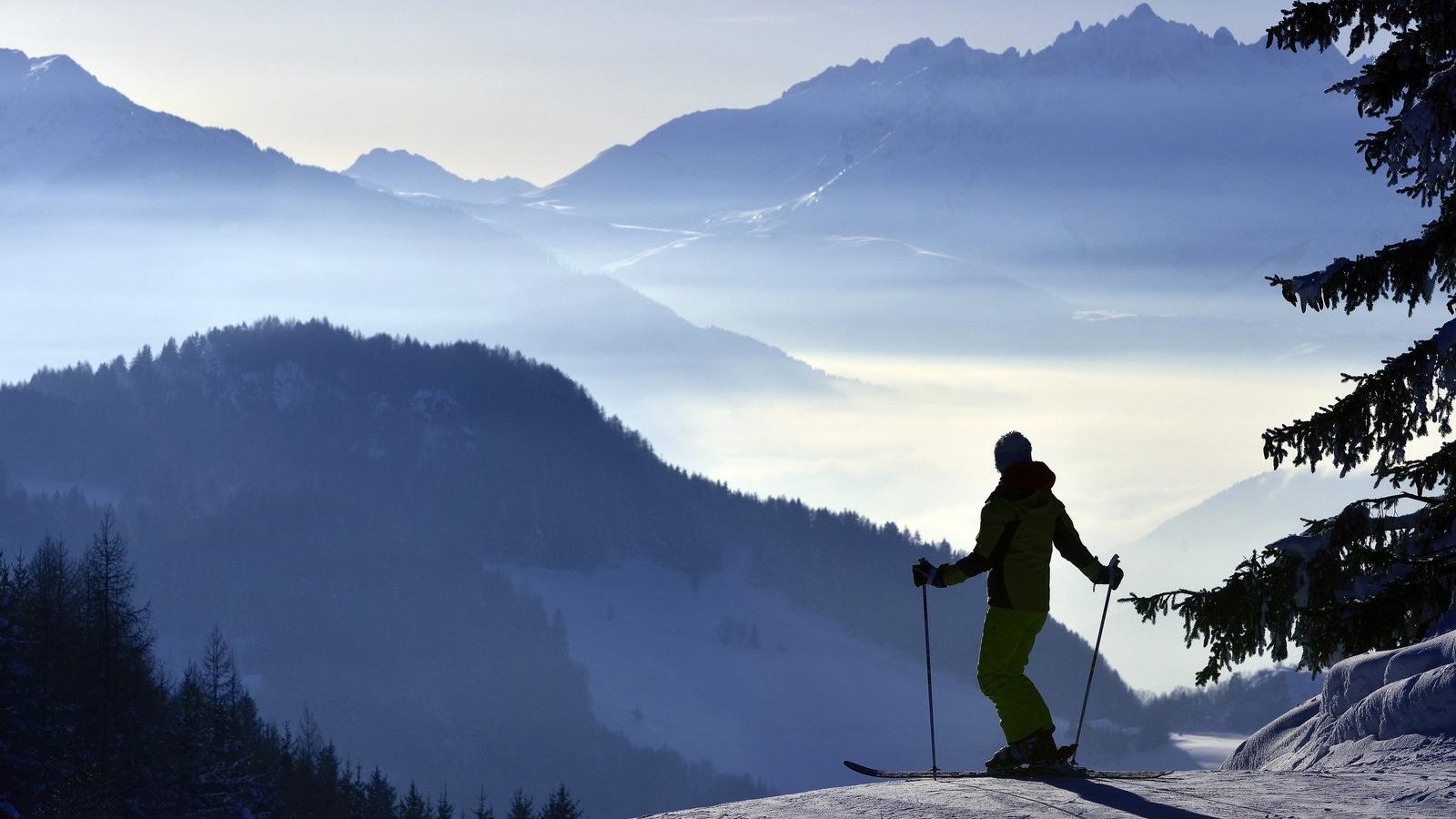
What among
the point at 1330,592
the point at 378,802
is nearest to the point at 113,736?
the point at 378,802

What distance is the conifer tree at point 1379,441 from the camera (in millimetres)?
12906

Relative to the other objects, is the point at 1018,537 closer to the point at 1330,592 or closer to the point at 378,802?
the point at 1330,592

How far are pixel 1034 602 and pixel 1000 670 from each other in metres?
0.67

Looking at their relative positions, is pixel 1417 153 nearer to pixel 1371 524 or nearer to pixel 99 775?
pixel 1371 524

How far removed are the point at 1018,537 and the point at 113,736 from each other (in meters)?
80.7

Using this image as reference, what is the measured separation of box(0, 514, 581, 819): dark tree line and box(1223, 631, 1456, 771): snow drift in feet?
215

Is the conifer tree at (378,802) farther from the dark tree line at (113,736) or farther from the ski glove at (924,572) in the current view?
the ski glove at (924,572)

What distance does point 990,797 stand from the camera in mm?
10898

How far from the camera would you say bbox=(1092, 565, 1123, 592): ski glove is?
12547mm

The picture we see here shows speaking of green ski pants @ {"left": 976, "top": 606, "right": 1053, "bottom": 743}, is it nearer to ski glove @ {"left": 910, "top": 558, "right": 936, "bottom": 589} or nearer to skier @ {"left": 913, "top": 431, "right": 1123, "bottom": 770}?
skier @ {"left": 913, "top": 431, "right": 1123, "bottom": 770}

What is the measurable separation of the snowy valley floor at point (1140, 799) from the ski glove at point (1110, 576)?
5.45 feet

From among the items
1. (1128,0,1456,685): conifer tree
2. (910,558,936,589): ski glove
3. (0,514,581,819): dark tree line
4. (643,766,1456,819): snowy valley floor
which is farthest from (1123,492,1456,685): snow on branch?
(0,514,581,819): dark tree line

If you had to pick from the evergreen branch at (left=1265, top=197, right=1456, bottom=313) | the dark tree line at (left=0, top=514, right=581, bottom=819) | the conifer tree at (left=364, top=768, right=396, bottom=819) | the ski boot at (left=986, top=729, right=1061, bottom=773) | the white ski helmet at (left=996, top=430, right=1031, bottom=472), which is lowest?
the conifer tree at (left=364, top=768, right=396, bottom=819)

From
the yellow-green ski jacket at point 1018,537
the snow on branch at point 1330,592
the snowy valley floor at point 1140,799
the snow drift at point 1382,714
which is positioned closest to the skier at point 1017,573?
the yellow-green ski jacket at point 1018,537
